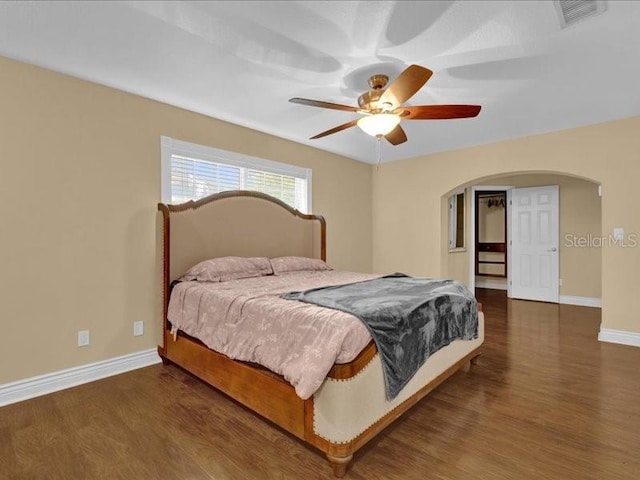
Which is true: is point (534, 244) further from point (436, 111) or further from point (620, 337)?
point (436, 111)

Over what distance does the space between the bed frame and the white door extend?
150 inches

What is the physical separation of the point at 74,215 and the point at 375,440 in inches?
111

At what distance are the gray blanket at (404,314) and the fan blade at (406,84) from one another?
1366 mm

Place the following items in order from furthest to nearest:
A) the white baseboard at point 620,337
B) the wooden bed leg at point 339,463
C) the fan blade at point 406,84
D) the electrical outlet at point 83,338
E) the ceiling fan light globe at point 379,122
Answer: the white baseboard at point 620,337 < the electrical outlet at point 83,338 < the ceiling fan light globe at point 379,122 < the fan blade at point 406,84 < the wooden bed leg at point 339,463

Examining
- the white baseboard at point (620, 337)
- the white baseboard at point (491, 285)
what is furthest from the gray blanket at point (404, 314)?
the white baseboard at point (491, 285)

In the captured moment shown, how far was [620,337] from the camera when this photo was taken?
3693 millimetres

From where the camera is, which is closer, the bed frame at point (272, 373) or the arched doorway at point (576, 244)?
the bed frame at point (272, 373)

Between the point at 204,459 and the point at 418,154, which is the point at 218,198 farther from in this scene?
the point at 418,154

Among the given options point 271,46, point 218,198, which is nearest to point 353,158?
point 218,198

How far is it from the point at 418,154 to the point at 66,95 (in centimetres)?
438

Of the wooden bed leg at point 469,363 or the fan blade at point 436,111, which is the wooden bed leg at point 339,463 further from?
the fan blade at point 436,111

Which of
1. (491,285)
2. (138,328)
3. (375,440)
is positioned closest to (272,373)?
(375,440)

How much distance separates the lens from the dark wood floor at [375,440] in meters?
1.73

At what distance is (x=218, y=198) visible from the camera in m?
3.60
